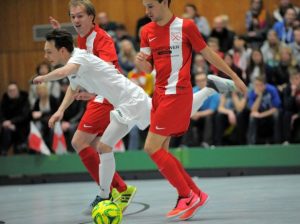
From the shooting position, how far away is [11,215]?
724 centimetres

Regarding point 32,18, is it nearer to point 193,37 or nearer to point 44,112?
point 44,112

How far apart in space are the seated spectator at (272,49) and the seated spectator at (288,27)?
36 cm

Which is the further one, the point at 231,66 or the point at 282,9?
the point at 282,9

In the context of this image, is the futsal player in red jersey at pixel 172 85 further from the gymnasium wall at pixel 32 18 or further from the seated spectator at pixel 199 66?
the gymnasium wall at pixel 32 18

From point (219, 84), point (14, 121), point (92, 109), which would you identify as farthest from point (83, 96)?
point (14, 121)

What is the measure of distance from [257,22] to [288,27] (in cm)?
86

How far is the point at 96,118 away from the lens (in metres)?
6.94

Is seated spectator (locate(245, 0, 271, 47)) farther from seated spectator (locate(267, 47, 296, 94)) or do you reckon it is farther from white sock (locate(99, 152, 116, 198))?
white sock (locate(99, 152, 116, 198))

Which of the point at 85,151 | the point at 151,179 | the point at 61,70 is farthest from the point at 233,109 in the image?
the point at 61,70

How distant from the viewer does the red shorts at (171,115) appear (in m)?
6.28

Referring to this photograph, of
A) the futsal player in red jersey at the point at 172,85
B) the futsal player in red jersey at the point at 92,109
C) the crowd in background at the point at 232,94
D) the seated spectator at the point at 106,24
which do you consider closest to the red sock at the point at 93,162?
the futsal player in red jersey at the point at 92,109

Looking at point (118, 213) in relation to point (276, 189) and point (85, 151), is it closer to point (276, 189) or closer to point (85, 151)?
point (85, 151)

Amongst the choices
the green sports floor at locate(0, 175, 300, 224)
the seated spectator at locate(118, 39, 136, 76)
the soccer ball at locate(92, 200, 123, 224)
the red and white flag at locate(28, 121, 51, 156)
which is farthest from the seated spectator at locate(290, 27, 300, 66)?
the soccer ball at locate(92, 200, 123, 224)

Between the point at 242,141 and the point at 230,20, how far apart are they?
3.86m
